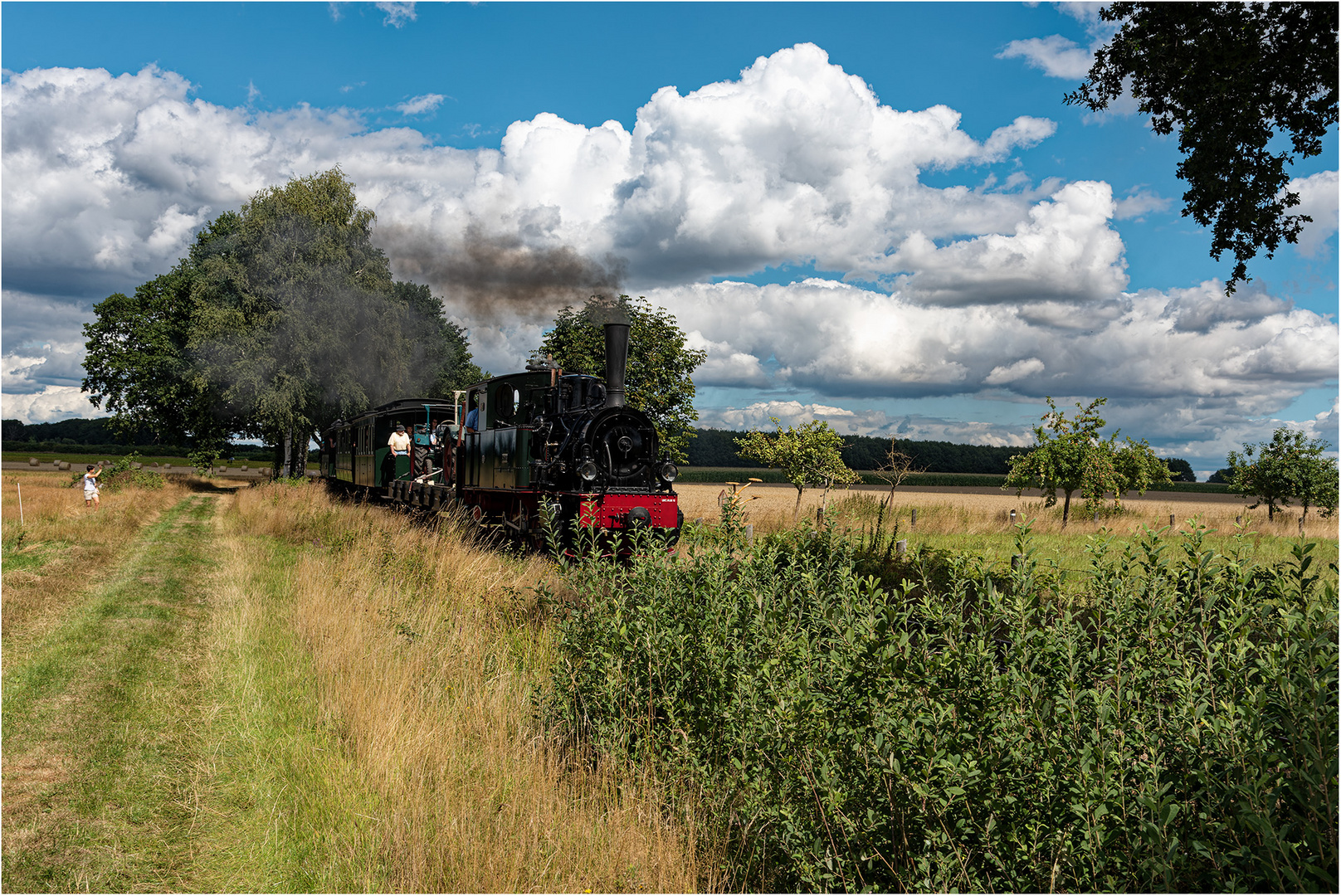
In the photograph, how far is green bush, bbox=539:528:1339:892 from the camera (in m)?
2.89

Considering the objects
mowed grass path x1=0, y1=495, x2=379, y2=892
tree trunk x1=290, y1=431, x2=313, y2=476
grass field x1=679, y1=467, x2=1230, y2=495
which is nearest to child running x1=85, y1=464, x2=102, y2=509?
tree trunk x1=290, y1=431, x2=313, y2=476

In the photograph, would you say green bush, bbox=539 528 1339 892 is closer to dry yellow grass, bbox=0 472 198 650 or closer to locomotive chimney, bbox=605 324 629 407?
dry yellow grass, bbox=0 472 198 650

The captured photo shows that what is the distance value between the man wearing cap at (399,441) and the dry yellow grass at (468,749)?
12.2 m

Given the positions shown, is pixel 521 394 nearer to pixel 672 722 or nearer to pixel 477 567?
pixel 477 567

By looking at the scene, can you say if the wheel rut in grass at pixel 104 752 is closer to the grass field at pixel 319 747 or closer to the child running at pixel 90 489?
the grass field at pixel 319 747

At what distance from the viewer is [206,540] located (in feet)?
63.9

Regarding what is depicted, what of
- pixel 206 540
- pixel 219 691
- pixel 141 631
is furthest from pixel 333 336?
pixel 219 691

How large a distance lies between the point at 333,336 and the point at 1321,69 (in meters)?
35.1

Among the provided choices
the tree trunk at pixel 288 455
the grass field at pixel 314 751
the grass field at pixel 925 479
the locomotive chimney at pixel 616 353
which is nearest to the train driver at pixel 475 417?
the locomotive chimney at pixel 616 353

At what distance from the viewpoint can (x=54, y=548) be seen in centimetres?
1652

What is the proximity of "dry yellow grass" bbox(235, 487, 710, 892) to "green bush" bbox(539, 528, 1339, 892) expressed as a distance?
46 cm

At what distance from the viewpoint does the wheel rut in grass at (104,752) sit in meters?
4.57

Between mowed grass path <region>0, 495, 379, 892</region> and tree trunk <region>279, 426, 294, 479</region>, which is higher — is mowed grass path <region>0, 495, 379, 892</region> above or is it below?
below

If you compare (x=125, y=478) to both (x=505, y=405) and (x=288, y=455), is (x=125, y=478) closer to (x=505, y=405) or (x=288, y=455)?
(x=288, y=455)
